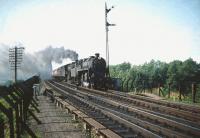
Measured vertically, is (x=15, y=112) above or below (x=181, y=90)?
above

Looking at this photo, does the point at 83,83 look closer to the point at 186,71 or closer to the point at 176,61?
the point at 186,71

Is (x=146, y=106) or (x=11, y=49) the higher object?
(x=11, y=49)

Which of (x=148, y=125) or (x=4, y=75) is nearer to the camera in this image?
(x=148, y=125)

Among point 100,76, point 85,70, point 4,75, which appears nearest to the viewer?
point 100,76

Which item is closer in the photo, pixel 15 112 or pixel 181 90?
pixel 15 112

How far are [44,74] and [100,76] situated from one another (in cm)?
8119

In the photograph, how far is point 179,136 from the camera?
23.0 ft

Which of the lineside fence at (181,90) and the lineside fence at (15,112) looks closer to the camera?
the lineside fence at (15,112)

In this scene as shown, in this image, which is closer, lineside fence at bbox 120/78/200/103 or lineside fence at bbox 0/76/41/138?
lineside fence at bbox 0/76/41/138

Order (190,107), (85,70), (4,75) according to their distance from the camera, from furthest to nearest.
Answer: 1. (4,75)
2. (85,70)
3. (190,107)

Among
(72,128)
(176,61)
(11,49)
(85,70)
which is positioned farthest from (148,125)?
(176,61)

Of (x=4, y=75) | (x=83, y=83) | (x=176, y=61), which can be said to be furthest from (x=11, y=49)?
(x=4, y=75)

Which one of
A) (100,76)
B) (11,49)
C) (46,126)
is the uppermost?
(11,49)

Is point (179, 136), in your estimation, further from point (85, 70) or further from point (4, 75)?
point (4, 75)
